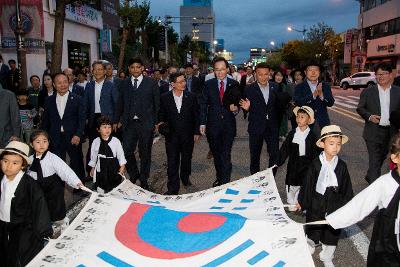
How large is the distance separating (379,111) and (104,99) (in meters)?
4.64

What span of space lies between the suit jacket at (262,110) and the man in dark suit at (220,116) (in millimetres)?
271

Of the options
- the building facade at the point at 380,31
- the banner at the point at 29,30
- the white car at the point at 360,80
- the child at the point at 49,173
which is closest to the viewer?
the child at the point at 49,173

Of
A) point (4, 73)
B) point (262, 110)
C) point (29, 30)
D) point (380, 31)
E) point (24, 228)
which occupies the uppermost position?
point (380, 31)

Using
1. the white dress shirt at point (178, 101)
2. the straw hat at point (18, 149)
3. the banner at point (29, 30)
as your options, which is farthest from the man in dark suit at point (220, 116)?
the banner at point (29, 30)

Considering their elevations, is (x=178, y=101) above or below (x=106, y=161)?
above

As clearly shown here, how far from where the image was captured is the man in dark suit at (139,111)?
7.54 metres

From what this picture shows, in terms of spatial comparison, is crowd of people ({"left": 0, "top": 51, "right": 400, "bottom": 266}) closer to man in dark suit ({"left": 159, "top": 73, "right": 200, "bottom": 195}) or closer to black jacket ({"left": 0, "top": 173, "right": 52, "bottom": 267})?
man in dark suit ({"left": 159, "top": 73, "right": 200, "bottom": 195})

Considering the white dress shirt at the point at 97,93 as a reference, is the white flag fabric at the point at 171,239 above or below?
below

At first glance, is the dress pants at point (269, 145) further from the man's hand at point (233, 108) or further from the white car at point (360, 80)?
the white car at point (360, 80)

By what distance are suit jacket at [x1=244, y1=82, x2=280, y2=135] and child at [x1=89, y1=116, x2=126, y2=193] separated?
2.23 metres

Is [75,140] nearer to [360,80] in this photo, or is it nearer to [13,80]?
[13,80]

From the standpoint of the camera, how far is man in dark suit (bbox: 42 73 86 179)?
754 centimetres

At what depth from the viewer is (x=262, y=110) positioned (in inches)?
284

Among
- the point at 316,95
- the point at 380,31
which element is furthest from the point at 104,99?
the point at 380,31
